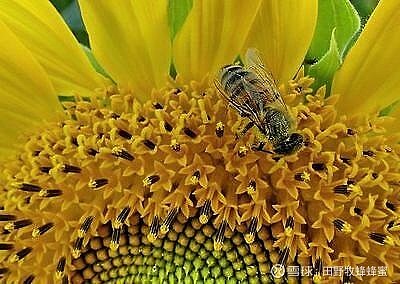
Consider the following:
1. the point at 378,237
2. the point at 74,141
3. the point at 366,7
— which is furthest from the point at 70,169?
the point at 366,7

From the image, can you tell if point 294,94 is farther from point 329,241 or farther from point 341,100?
point 329,241

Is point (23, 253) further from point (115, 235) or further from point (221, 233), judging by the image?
point (221, 233)

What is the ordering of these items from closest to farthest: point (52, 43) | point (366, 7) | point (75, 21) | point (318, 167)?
point (318, 167), point (52, 43), point (366, 7), point (75, 21)

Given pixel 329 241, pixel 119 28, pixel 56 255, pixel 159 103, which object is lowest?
pixel 56 255

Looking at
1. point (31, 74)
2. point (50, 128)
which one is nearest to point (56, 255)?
point (50, 128)

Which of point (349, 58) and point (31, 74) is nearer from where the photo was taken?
point (349, 58)

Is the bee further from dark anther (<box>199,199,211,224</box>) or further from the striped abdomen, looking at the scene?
dark anther (<box>199,199,211,224</box>)

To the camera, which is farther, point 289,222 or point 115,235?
point 115,235
